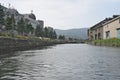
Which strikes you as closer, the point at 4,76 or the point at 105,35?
the point at 4,76

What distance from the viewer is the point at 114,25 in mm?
88312

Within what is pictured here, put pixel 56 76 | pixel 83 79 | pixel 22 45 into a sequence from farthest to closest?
1. pixel 22 45
2. pixel 56 76
3. pixel 83 79

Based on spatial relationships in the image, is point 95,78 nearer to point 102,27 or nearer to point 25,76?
point 25,76

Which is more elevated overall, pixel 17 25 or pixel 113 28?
pixel 17 25

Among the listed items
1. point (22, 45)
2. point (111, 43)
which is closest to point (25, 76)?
point (22, 45)

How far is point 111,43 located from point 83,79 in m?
57.4

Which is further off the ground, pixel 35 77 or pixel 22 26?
pixel 22 26

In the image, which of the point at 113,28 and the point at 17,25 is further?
the point at 17,25

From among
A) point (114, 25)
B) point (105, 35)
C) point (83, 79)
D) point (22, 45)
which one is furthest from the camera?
point (105, 35)

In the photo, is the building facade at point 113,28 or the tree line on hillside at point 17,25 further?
the building facade at point 113,28

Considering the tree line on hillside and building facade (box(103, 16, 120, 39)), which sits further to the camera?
building facade (box(103, 16, 120, 39))

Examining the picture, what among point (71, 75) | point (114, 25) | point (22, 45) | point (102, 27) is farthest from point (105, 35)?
point (71, 75)

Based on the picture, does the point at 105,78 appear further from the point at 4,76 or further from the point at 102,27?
the point at 102,27

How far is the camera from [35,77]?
1691cm
